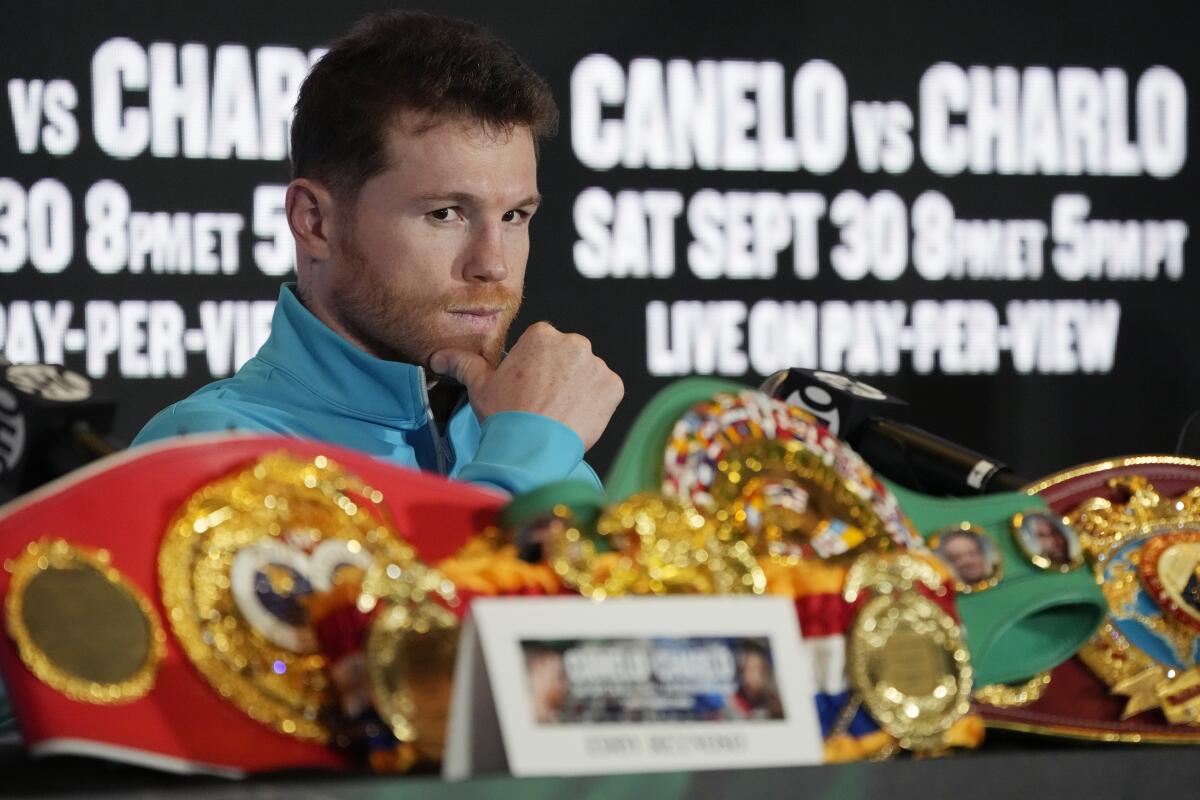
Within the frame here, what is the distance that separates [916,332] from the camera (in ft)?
10.6

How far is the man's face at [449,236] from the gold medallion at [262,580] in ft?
2.42

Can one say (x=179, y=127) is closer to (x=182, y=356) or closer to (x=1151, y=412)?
(x=182, y=356)

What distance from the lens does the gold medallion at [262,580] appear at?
26.0 inches

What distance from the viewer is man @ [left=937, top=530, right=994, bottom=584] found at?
81 cm

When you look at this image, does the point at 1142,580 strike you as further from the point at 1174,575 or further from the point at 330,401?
the point at 330,401

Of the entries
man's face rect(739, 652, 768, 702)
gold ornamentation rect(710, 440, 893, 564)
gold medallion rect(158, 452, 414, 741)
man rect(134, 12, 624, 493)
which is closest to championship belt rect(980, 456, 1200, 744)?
gold ornamentation rect(710, 440, 893, 564)

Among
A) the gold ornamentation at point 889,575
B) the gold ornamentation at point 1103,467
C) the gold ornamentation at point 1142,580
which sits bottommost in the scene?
the gold ornamentation at point 1142,580

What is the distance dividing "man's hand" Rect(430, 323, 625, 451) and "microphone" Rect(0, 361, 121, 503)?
44 centimetres

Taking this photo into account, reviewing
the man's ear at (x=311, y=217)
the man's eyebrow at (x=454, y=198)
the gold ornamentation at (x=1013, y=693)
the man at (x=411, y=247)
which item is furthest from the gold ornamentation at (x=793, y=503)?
the man's ear at (x=311, y=217)

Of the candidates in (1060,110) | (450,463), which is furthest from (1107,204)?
(450,463)

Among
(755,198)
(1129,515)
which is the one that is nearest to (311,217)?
(1129,515)

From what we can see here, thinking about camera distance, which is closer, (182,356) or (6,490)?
(6,490)

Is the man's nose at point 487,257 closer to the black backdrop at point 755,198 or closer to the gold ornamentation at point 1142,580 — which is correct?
the gold ornamentation at point 1142,580

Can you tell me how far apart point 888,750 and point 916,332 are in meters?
2.62
